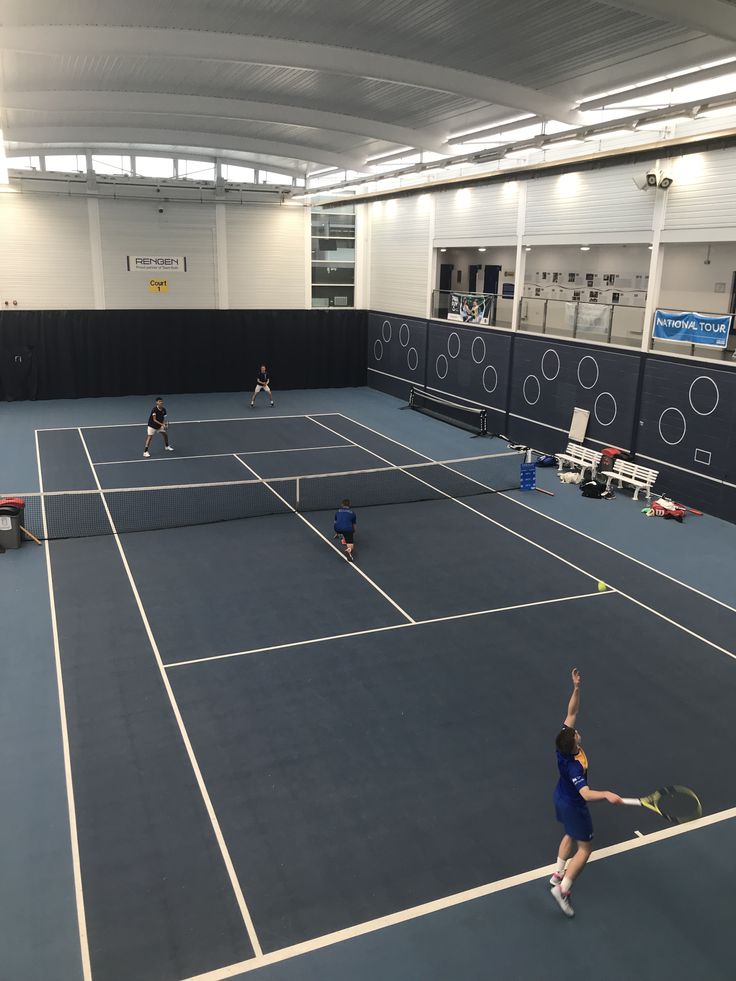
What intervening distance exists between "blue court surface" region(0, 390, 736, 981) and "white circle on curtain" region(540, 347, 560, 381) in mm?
6897

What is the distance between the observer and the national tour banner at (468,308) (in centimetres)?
2873

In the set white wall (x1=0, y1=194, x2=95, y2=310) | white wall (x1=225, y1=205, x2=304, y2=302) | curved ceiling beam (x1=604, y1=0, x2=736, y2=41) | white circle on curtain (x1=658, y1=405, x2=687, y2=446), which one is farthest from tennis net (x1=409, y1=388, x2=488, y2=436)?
curved ceiling beam (x1=604, y1=0, x2=736, y2=41)

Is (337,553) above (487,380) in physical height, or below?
below

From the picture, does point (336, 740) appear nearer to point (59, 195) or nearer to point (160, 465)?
point (160, 465)

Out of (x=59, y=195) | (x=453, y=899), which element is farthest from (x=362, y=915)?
A: (x=59, y=195)

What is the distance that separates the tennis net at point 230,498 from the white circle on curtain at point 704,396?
192 inches

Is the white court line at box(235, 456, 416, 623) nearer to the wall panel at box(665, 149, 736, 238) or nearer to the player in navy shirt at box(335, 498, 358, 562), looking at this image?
the player in navy shirt at box(335, 498, 358, 562)

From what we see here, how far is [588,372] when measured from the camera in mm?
23188

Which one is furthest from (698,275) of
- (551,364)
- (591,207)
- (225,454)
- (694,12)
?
(225,454)

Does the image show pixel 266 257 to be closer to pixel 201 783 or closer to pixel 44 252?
pixel 44 252

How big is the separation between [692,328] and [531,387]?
22.2ft

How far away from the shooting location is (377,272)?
36438 millimetres

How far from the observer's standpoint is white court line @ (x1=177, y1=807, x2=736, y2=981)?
6.59m

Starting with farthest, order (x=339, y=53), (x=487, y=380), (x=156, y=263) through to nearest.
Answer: (x=156, y=263) → (x=487, y=380) → (x=339, y=53)
